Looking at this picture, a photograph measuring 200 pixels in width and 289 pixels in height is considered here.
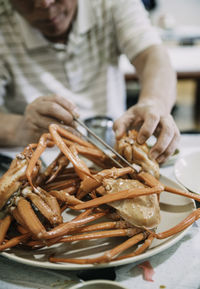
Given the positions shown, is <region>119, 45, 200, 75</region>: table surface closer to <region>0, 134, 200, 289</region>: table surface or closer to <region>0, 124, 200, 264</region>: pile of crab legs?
<region>0, 124, 200, 264</region>: pile of crab legs

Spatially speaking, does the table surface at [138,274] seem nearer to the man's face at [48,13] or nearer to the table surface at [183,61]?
the man's face at [48,13]

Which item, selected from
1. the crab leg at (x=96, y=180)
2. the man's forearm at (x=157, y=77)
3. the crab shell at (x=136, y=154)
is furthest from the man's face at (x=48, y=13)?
the crab leg at (x=96, y=180)

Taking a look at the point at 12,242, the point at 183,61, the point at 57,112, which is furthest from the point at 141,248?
the point at 183,61

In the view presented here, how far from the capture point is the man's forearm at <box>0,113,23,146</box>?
1.27m

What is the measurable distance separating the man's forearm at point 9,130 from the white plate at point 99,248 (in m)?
0.71

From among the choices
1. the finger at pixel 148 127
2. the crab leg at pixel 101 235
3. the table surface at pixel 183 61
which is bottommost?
the table surface at pixel 183 61

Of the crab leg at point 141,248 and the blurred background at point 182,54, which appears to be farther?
the blurred background at point 182,54

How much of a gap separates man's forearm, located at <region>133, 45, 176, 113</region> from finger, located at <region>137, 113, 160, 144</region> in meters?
0.21

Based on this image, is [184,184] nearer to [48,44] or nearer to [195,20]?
[48,44]

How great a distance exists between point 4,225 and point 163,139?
1.70ft

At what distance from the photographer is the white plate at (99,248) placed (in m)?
0.58

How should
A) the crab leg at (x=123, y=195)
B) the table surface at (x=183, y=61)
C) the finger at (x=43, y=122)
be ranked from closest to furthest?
1. the crab leg at (x=123, y=195)
2. the finger at (x=43, y=122)
3. the table surface at (x=183, y=61)

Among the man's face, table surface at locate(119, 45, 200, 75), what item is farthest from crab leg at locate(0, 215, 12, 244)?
table surface at locate(119, 45, 200, 75)

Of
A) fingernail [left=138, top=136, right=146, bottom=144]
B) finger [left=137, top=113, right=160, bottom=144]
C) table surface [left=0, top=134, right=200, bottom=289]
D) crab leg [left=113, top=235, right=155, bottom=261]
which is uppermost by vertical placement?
finger [left=137, top=113, right=160, bottom=144]
